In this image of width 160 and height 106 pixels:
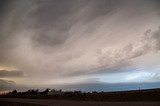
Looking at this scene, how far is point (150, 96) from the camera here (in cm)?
4591

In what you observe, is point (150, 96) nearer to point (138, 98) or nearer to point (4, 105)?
point (138, 98)

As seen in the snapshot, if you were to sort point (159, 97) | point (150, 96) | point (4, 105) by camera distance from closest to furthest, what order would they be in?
point (159, 97)
point (150, 96)
point (4, 105)

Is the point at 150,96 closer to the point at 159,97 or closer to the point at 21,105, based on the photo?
the point at 159,97

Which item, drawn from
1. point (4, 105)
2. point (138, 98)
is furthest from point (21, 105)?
point (138, 98)

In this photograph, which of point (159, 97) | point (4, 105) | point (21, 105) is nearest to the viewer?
point (159, 97)

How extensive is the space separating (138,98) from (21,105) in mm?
23718

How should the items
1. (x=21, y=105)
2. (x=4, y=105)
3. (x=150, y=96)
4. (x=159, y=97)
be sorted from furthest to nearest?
(x=4, y=105) < (x=21, y=105) < (x=150, y=96) < (x=159, y=97)

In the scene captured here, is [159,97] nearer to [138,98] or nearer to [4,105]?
[138,98]

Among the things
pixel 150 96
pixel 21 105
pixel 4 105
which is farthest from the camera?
pixel 4 105

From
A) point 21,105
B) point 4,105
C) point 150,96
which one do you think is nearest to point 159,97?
point 150,96

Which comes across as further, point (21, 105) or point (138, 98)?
point (21, 105)

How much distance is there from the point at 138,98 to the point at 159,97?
221 inches

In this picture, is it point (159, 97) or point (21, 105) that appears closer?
point (159, 97)

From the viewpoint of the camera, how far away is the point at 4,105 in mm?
76812
